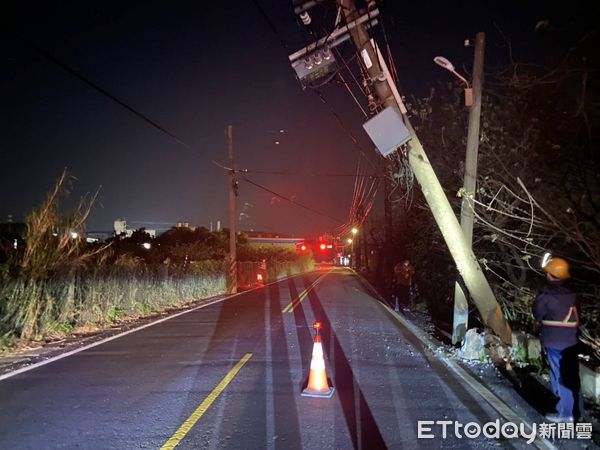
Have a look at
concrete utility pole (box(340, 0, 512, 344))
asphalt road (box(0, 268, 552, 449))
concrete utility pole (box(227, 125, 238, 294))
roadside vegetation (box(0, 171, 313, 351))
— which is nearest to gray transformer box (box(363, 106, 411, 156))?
concrete utility pole (box(340, 0, 512, 344))

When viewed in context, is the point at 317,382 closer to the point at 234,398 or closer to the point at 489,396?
the point at 234,398

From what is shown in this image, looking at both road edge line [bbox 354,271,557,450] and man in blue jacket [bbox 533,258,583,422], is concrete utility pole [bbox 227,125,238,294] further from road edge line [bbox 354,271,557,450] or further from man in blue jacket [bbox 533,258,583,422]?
man in blue jacket [bbox 533,258,583,422]

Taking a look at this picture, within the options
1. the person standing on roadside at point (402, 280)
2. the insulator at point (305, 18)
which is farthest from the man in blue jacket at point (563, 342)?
the person standing on roadside at point (402, 280)

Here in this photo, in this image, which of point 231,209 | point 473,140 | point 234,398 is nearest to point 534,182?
point 473,140

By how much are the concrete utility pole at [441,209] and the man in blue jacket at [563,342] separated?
11.8 ft

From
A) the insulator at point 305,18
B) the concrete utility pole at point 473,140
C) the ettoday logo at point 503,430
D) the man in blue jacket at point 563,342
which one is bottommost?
the ettoday logo at point 503,430

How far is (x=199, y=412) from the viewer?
615 cm

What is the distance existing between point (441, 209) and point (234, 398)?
17.8 ft

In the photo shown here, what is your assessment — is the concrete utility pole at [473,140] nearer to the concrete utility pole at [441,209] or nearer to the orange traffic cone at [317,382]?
the concrete utility pole at [441,209]

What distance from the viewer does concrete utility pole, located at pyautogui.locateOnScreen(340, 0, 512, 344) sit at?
975cm

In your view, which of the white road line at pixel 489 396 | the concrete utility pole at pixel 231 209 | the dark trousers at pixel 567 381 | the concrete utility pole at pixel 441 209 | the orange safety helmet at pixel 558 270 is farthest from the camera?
the concrete utility pole at pixel 231 209

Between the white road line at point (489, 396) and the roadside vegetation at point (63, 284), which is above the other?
the roadside vegetation at point (63, 284)

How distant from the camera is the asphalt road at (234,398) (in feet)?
17.6

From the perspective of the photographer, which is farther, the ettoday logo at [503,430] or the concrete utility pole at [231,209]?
the concrete utility pole at [231,209]
